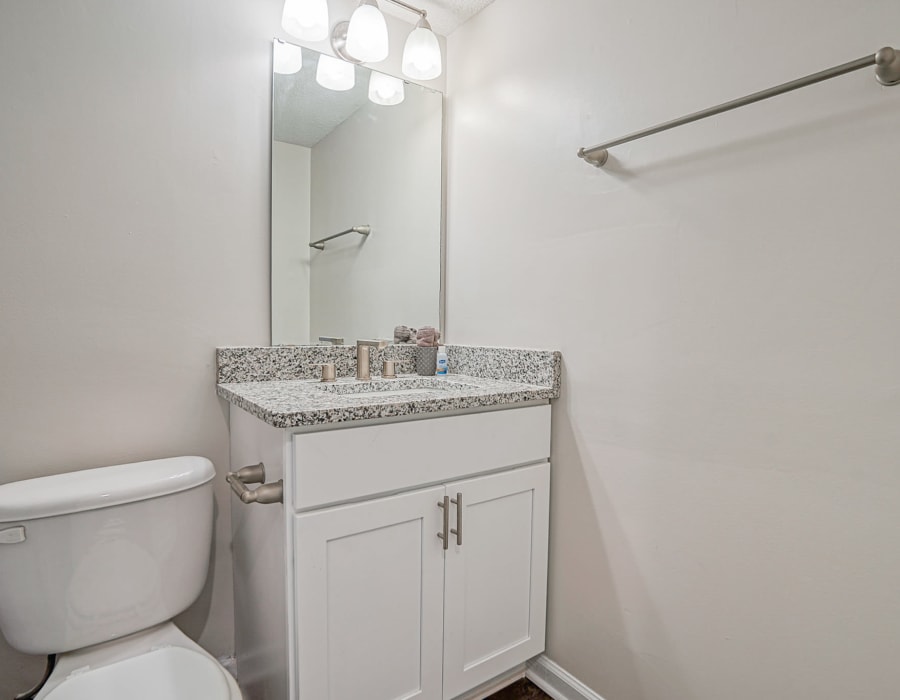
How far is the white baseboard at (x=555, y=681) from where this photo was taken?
1.37 m

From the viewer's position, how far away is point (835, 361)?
0.92m

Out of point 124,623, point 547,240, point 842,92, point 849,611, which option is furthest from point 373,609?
point 842,92

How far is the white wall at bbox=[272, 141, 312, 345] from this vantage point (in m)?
1.51

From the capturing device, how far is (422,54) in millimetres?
1647

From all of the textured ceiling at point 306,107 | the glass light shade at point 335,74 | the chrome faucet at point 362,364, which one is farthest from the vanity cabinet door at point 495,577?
the glass light shade at point 335,74

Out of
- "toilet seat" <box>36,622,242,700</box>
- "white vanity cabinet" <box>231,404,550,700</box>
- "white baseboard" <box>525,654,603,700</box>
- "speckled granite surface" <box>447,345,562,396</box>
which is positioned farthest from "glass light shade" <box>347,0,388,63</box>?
"white baseboard" <box>525,654,603,700</box>

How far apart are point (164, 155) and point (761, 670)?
5.93 feet

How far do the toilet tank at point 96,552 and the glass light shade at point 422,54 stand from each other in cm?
137

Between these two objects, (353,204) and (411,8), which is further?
(353,204)

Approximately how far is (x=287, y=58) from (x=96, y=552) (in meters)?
1.37

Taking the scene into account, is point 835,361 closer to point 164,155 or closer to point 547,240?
point 547,240

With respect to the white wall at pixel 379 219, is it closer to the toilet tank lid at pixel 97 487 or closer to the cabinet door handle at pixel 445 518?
the toilet tank lid at pixel 97 487

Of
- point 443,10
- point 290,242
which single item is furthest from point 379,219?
point 443,10

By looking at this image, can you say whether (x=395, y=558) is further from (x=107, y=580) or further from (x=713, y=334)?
(x=713, y=334)
